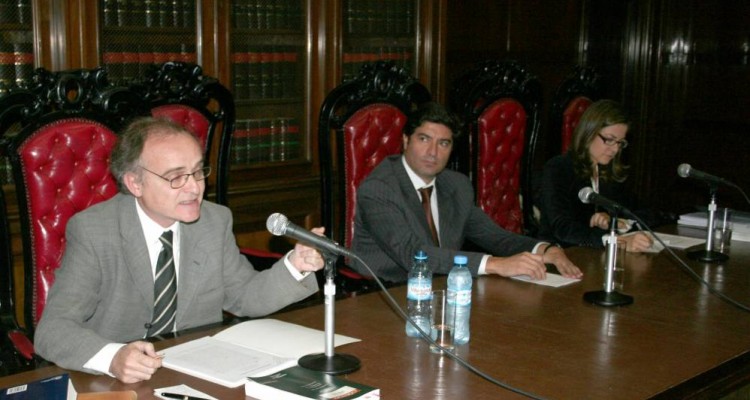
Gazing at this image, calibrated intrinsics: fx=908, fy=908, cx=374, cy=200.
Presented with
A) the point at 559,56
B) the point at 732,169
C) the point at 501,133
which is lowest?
the point at 732,169

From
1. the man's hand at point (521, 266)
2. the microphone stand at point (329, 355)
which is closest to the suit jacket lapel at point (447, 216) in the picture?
the man's hand at point (521, 266)

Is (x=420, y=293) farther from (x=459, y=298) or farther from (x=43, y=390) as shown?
(x=43, y=390)

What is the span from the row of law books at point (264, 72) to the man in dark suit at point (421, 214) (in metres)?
1.28

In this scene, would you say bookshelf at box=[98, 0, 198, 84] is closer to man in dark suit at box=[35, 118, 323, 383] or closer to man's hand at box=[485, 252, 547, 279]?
man in dark suit at box=[35, 118, 323, 383]

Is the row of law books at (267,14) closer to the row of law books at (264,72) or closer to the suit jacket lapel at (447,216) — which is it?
the row of law books at (264,72)

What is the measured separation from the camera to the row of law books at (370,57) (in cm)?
470

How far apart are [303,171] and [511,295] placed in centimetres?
223

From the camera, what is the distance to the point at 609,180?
3889 mm

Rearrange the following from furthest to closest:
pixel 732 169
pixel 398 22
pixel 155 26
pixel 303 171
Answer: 1. pixel 732 169
2. pixel 398 22
3. pixel 303 171
4. pixel 155 26

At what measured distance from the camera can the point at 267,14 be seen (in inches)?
171

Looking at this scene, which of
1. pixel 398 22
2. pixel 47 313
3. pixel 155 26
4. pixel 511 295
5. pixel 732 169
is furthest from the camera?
pixel 732 169

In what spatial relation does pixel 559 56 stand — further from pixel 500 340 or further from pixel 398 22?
pixel 500 340

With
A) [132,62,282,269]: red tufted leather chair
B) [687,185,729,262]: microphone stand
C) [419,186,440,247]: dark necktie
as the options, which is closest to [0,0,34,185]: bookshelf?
[132,62,282,269]: red tufted leather chair

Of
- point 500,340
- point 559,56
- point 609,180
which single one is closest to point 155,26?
point 609,180
